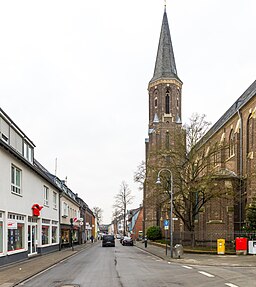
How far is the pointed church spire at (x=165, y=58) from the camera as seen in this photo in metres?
73.9

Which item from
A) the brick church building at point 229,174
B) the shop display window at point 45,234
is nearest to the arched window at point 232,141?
the brick church building at point 229,174

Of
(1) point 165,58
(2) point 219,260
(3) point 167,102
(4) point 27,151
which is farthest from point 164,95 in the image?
(2) point 219,260

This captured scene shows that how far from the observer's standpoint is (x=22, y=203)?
25.8 metres

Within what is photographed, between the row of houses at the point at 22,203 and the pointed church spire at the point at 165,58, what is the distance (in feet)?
130

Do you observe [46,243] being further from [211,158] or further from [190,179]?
[211,158]

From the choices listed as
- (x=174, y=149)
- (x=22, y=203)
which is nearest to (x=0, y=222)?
(x=22, y=203)

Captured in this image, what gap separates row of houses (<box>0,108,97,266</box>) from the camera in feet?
71.4

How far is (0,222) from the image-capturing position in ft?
69.7

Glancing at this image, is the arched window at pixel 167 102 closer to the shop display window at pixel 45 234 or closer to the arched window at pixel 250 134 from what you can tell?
the arched window at pixel 250 134

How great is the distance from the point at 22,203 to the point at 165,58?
53.4m

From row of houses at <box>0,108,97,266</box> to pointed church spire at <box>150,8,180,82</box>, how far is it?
1555 inches

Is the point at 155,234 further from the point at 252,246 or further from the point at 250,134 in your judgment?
the point at 252,246

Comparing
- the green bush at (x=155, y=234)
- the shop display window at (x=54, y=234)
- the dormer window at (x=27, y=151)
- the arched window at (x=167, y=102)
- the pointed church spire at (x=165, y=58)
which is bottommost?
the green bush at (x=155, y=234)

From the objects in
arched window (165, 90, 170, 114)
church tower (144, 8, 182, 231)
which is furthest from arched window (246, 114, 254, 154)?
arched window (165, 90, 170, 114)
